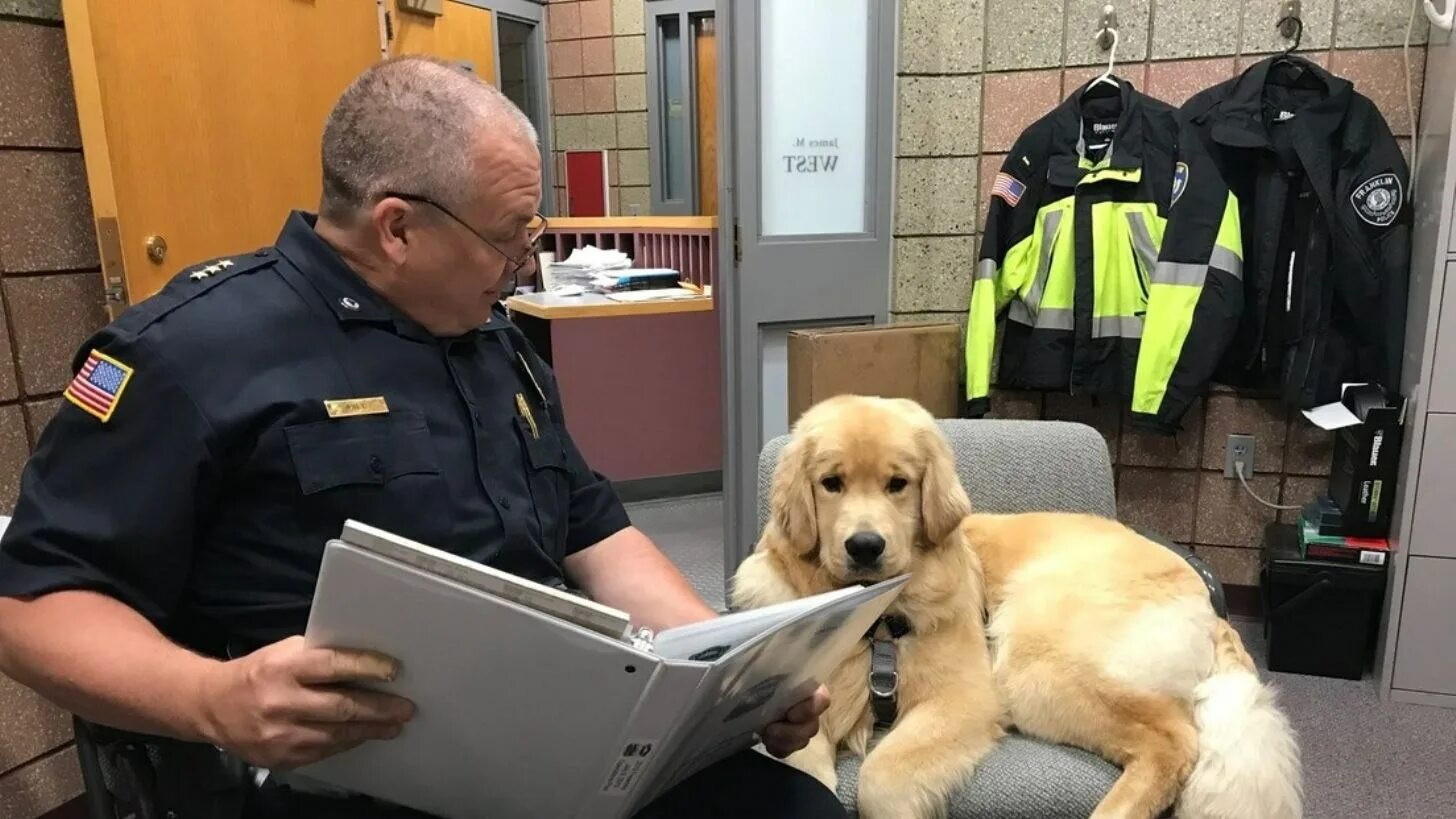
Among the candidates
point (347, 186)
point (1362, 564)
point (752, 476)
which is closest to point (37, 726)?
point (347, 186)

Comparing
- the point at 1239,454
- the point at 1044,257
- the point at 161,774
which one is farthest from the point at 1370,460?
the point at 161,774

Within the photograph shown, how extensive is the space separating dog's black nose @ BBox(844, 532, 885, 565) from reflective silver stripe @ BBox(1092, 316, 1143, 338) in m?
1.68

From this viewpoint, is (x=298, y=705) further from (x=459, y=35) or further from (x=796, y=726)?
(x=459, y=35)

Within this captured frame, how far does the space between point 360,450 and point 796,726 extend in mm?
618

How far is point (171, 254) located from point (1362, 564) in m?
3.07

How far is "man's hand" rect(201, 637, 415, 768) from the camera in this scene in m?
0.78

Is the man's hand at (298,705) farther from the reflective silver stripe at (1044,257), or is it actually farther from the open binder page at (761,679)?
the reflective silver stripe at (1044,257)

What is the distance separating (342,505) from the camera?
1.08m

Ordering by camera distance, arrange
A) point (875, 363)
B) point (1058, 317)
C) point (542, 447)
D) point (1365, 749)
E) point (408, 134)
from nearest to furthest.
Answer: point (408, 134) → point (542, 447) → point (1365, 749) → point (875, 363) → point (1058, 317)

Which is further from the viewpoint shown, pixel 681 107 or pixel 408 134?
pixel 681 107

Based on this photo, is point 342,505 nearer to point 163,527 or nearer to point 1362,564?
point 163,527

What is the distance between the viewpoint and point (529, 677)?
0.80m

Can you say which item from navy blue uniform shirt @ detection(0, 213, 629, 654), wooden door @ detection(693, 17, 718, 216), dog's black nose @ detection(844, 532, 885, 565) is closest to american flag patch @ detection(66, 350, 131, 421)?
navy blue uniform shirt @ detection(0, 213, 629, 654)

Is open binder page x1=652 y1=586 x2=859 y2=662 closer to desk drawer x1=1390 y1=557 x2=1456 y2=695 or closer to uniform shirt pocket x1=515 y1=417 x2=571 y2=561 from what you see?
uniform shirt pocket x1=515 y1=417 x2=571 y2=561
